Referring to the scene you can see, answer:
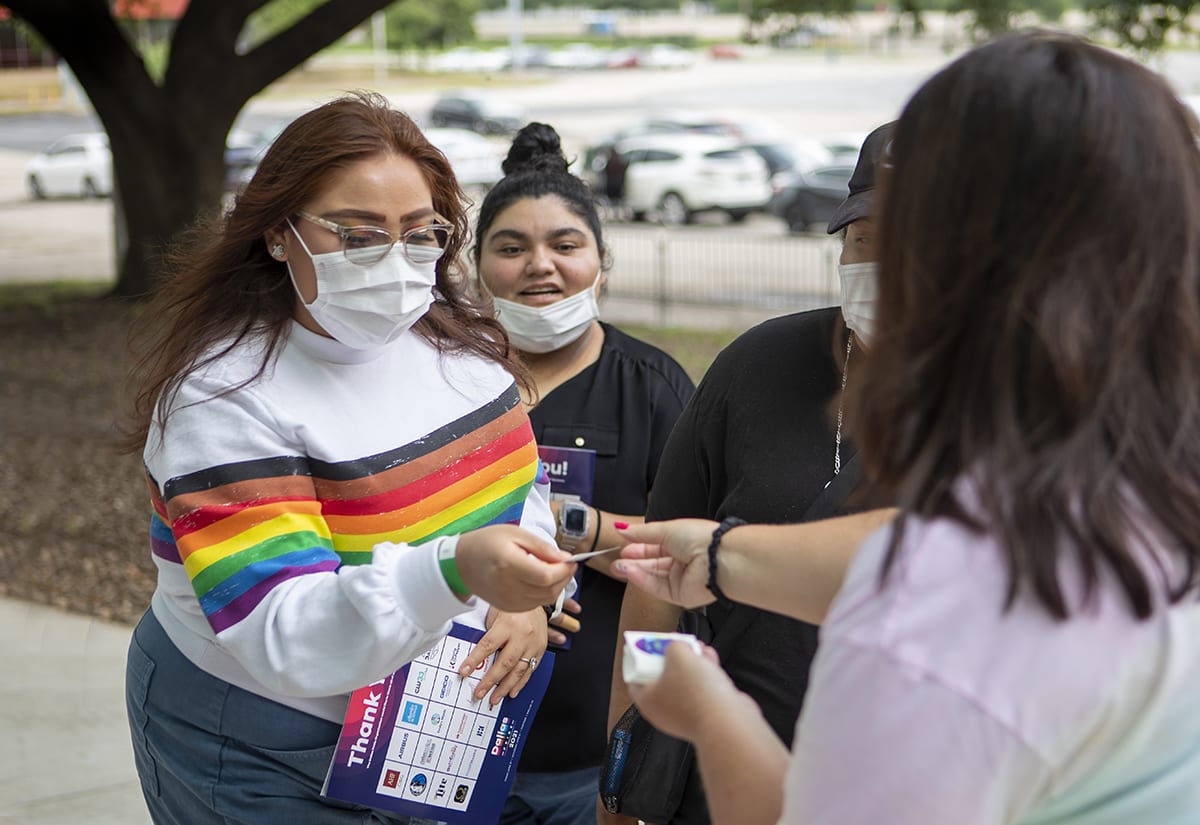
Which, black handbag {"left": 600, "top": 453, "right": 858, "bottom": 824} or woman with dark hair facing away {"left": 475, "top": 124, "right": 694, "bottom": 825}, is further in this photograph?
woman with dark hair facing away {"left": 475, "top": 124, "right": 694, "bottom": 825}

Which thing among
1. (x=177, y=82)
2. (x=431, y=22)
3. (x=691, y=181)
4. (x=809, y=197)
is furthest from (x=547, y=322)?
(x=431, y=22)

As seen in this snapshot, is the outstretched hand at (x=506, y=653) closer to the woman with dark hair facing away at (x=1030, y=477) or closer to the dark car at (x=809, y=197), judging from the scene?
the woman with dark hair facing away at (x=1030, y=477)

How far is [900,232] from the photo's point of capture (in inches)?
52.4

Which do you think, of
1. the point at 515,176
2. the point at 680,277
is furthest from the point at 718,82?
the point at 515,176

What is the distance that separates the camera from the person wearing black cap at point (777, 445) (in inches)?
89.9

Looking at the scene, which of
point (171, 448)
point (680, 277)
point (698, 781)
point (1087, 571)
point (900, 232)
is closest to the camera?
point (1087, 571)

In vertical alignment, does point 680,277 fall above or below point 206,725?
below

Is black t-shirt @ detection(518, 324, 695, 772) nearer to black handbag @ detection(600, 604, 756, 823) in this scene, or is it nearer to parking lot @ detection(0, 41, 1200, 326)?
black handbag @ detection(600, 604, 756, 823)

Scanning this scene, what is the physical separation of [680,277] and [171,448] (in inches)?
568

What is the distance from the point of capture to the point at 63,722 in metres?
4.98

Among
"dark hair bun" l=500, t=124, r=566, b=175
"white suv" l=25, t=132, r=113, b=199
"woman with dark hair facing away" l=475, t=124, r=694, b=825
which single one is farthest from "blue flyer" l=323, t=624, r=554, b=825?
"white suv" l=25, t=132, r=113, b=199

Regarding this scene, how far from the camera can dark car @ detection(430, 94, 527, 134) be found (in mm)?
38625

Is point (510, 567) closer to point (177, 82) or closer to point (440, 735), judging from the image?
point (440, 735)

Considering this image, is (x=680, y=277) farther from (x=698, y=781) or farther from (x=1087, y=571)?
(x=1087, y=571)
